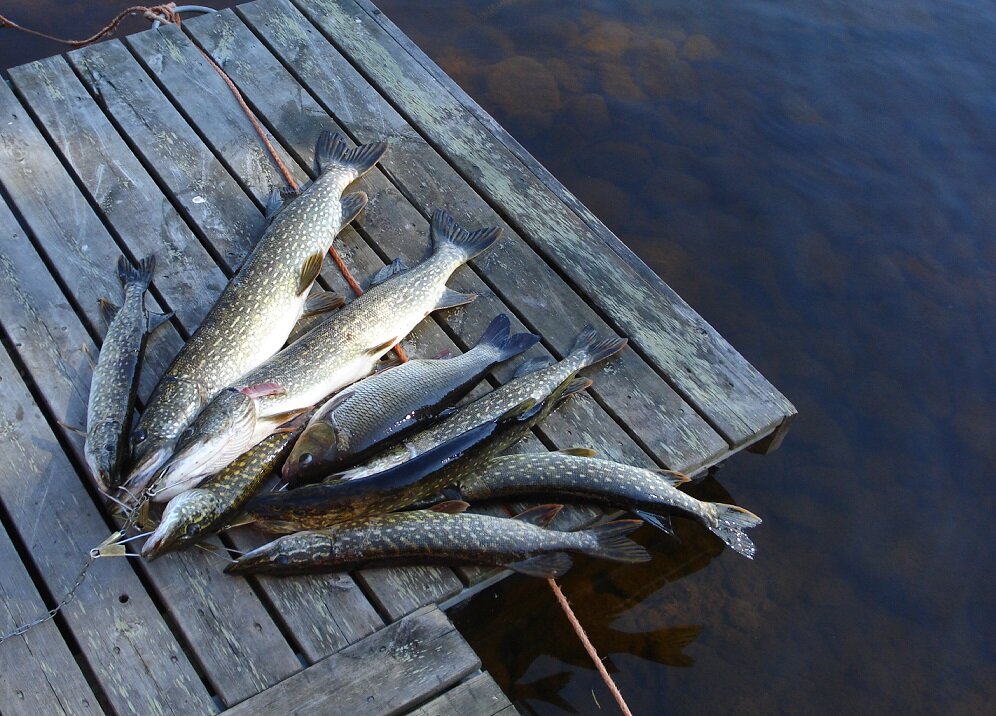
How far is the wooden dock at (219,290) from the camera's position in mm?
3654

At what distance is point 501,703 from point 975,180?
20.3 feet

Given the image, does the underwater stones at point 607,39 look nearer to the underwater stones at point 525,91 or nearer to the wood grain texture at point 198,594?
the underwater stones at point 525,91

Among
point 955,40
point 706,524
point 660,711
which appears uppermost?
point 955,40

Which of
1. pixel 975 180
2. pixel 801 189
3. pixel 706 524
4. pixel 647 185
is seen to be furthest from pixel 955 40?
pixel 706 524

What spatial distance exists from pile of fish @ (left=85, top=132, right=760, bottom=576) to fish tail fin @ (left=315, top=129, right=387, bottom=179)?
28.7 inches

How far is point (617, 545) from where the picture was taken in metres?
4.00

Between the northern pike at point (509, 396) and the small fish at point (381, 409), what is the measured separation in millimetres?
63

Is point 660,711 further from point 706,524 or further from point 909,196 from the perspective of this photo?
point 909,196

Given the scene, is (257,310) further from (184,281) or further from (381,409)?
(381,409)

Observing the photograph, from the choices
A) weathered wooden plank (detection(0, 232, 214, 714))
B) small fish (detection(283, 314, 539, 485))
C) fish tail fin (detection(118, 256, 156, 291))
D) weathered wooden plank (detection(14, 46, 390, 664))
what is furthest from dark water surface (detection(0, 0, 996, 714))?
fish tail fin (detection(118, 256, 156, 291))

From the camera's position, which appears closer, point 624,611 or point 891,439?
point 624,611

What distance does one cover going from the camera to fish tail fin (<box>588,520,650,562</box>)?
3994 mm

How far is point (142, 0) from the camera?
8.47 metres

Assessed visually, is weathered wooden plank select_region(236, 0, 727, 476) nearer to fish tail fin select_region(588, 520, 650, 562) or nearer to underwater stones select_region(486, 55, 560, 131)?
fish tail fin select_region(588, 520, 650, 562)
